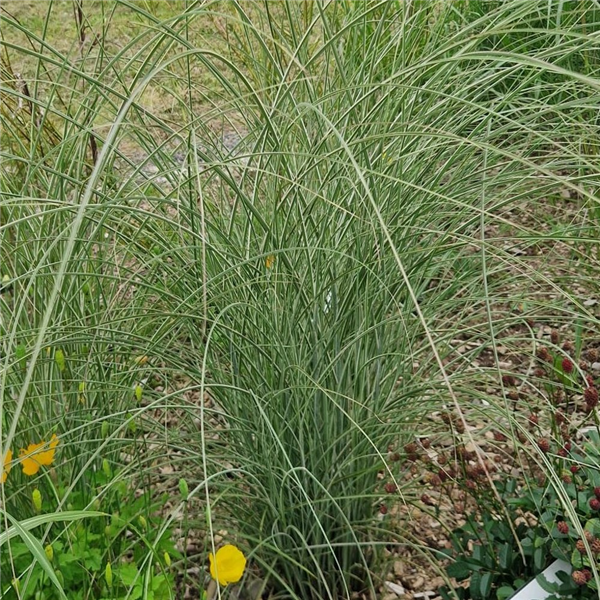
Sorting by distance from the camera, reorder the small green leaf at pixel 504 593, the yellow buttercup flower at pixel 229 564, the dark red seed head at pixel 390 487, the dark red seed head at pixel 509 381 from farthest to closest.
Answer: the dark red seed head at pixel 509 381 → the dark red seed head at pixel 390 487 → the small green leaf at pixel 504 593 → the yellow buttercup flower at pixel 229 564

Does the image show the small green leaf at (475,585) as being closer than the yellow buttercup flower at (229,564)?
No

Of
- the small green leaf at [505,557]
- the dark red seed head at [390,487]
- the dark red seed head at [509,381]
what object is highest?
the dark red seed head at [509,381]

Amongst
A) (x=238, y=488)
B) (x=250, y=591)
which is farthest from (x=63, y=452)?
(x=250, y=591)

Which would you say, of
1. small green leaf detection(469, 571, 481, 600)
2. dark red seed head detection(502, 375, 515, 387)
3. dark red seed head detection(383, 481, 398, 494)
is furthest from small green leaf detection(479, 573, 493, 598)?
dark red seed head detection(502, 375, 515, 387)

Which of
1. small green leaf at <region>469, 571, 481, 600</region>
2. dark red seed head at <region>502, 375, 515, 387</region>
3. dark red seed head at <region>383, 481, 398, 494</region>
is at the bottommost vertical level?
small green leaf at <region>469, 571, 481, 600</region>

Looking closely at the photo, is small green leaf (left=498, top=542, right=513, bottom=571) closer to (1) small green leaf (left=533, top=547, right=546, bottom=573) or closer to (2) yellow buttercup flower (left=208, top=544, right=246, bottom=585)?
(1) small green leaf (left=533, top=547, right=546, bottom=573)

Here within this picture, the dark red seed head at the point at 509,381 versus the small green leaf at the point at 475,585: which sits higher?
the dark red seed head at the point at 509,381

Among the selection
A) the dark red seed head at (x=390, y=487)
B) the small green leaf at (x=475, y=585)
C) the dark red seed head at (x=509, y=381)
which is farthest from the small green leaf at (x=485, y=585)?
the dark red seed head at (x=509, y=381)

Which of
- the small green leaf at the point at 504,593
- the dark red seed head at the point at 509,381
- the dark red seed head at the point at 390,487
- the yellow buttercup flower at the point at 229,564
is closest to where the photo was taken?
the yellow buttercup flower at the point at 229,564

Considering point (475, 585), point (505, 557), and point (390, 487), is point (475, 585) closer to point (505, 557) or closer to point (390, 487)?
point (505, 557)

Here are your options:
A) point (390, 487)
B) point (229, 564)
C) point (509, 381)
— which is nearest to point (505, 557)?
point (390, 487)

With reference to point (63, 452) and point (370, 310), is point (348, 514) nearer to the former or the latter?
point (370, 310)

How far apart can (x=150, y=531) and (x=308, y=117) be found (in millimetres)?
1094

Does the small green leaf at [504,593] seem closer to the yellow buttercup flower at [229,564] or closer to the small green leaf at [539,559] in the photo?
the small green leaf at [539,559]
